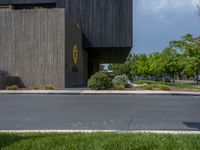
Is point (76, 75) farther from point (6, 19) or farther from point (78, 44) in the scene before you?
point (6, 19)

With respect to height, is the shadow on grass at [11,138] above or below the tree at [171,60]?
below

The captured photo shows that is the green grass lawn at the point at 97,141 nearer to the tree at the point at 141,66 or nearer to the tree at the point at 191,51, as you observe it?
the tree at the point at 191,51

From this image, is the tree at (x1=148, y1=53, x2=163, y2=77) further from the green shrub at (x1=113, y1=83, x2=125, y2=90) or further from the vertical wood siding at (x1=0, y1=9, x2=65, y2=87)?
the vertical wood siding at (x1=0, y1=9, x2=65, y2=87)

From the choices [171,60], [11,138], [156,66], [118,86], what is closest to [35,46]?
[118,86]

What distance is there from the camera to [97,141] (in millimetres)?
6855

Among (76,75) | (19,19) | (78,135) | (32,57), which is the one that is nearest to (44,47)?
(32,57)

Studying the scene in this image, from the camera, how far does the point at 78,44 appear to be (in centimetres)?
3456

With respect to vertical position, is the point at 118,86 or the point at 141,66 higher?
the point at 141,66

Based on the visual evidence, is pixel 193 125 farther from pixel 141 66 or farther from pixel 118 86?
pixel 141 66

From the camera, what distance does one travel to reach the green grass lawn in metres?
6.35

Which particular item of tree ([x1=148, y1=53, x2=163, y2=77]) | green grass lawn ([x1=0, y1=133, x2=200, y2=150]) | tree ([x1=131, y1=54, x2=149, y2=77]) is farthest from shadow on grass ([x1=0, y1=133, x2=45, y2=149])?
tree ([x1=131, y1=54, x2=149, y2=77])

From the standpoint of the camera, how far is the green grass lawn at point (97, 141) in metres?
6.35

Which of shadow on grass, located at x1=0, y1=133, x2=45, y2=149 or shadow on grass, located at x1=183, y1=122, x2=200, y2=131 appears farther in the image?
shadow on grass, located at x1=183, y1=122, x2=200, y2=131

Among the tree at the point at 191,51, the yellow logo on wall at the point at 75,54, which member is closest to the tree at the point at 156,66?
the tree at the point at 191,51
